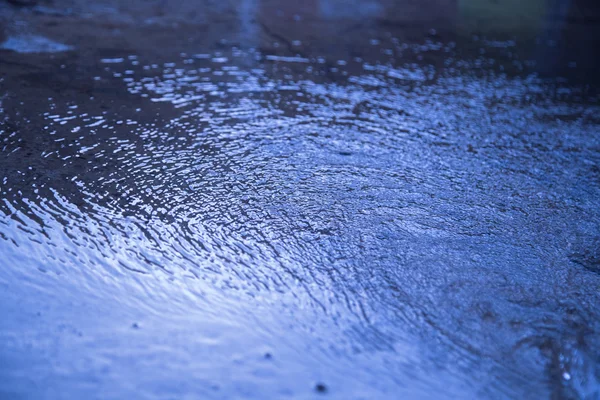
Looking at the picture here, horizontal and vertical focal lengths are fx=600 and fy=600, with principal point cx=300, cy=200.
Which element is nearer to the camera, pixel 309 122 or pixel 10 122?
pixel 10 122

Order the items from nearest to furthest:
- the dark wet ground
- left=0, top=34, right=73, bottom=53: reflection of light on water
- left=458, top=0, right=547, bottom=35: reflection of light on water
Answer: the dark wet ground, left=0, top=34, right=73, bottom=53: reflection of light on water, left=458, top=0, right=547, bottom=35: reflection of light on water

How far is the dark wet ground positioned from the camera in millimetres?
1305

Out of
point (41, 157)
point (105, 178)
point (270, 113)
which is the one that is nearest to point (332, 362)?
point (105, 178)

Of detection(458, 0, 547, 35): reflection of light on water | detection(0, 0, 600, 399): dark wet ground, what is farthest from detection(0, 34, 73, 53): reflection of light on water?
detection(458, 0, 547, 35): reflection of light on water

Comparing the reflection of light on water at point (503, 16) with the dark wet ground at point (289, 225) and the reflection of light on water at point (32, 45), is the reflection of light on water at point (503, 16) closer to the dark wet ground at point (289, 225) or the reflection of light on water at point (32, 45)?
the dark wet ground at point (289, 225)

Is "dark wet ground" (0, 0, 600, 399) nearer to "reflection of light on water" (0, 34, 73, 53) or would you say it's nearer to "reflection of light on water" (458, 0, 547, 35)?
"reflection of light on water" (0, 34, 73, 53)

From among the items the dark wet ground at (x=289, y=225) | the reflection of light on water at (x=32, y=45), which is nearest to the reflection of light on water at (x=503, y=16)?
the dark wet ground at (x=289, y=225)

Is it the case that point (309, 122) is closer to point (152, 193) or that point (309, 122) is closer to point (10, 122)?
point (152, 193)

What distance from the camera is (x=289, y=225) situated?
1.81m

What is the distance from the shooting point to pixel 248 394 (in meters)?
1.22

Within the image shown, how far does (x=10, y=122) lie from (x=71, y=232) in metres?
0.91

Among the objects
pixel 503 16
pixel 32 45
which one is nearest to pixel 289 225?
pixel 32 45

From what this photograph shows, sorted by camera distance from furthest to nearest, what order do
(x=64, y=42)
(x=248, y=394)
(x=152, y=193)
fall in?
(x=64, y=42) < (x=152, y=193) < (x=248, y=394)

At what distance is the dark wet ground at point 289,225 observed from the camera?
1.30 meters
